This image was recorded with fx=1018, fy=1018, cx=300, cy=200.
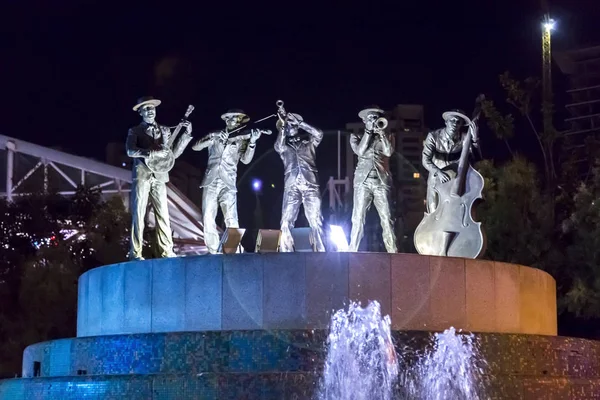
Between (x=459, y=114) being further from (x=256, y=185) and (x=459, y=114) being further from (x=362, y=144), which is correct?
(x=256, y=185)

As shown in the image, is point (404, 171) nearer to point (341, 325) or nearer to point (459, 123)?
point (459, 123)

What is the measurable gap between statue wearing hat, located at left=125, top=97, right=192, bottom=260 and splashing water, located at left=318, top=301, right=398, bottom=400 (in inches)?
151

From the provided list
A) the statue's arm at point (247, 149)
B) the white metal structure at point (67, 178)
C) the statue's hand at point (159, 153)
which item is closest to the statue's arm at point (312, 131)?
the statue's arm at point (247, 149)

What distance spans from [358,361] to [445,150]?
428 centimetres

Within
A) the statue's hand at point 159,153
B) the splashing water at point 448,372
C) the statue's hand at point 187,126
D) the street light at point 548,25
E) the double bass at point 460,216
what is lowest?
the splashing water at point 448,372

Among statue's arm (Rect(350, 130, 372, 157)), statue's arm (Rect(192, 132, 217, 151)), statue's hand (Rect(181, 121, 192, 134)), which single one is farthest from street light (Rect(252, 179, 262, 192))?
statue's arm (Rect(350, 130, 372, 157))

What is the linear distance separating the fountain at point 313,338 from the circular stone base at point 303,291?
0.01 meters

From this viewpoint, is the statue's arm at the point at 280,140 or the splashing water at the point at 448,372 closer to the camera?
the splashing water at the point at 448,372

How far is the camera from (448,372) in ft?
40.7

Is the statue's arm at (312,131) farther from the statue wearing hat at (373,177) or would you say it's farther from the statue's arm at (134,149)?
the statue's arm at (134,149)

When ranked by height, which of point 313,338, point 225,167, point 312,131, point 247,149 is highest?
point 312,131

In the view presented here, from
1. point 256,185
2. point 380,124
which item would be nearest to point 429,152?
point 380,124

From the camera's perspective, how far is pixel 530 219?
25.6 metres

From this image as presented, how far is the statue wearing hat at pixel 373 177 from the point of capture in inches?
603
